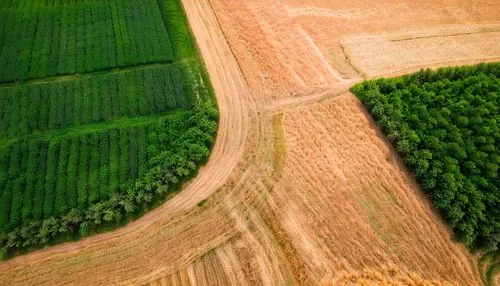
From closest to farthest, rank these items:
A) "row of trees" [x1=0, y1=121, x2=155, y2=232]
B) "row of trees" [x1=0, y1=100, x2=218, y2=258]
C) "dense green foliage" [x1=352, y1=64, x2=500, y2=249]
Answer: "row of trees" [x1=0, y1=100, x2=218, y2=258], "row of trees" [x1=0, y1=121, x2=155, y2=232], "dense green foliage" [x1=352, y1=64, x2=500, y2=249]

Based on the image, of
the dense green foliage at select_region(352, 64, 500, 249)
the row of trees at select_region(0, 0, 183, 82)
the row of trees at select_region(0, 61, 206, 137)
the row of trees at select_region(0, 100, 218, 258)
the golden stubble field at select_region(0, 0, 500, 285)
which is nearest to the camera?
the golden stubble field at select_region(0, 0, 500, 285)

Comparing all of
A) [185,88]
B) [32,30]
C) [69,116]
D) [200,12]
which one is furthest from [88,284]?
[200,12]

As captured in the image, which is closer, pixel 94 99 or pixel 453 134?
pixel 453 134

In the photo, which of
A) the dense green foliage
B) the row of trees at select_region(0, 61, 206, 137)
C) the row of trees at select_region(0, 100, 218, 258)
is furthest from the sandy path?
the dense green foliage

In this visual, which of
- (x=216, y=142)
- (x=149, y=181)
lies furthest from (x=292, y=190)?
(x=149, y=181)

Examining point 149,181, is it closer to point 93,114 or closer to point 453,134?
point 93,114

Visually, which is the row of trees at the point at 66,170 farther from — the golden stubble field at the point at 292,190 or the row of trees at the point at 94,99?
the golden stubble field at the point at 292,190

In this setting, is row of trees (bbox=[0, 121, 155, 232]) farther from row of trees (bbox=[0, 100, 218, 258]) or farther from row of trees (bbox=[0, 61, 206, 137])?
row of trees (bbox=[0, 61, 206, 137])
